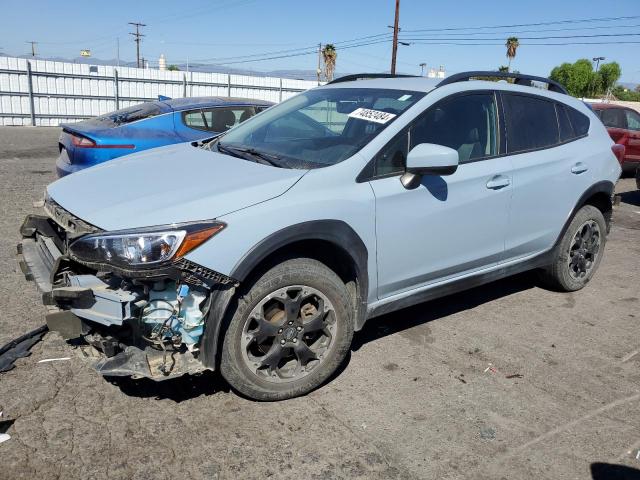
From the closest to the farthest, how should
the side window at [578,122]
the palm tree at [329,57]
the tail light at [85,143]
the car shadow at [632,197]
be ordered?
1. the side window at [578,122]
2. the tail light at [85,143]
3. the car shadow at [632,197]
4. the palm tree at [329,57]

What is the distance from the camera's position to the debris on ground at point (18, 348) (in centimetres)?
346

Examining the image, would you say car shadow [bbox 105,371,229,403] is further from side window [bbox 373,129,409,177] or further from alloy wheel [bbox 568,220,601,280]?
alloy wheel [bbox 568,220,601,280]

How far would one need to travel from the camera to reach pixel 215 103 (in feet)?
25.4

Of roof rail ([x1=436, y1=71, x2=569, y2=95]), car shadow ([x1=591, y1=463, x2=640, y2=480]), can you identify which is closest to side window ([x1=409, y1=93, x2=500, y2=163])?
roof rail ([x1=436, y1=71, x2=569, y2=95])

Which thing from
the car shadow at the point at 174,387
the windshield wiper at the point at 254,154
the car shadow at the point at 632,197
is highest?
the windshield wiper at the point at 254,154

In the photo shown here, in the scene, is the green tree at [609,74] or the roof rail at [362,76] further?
the green tree at [609,74]

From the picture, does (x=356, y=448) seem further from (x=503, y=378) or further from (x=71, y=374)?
(x=71, y=374)

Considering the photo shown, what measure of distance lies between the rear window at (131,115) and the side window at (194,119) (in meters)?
0.33

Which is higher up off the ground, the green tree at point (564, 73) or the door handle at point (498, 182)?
the green tree at point (564, 73)

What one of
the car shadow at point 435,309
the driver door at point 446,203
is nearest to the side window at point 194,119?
the car shadow at point 435,309

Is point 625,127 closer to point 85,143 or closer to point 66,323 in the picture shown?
point 85,143

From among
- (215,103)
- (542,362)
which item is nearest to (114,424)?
(542,362)

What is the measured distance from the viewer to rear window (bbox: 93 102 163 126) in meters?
7.04

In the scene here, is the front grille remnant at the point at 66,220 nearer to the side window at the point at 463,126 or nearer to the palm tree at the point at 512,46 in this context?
the side window at the point at 463,126
